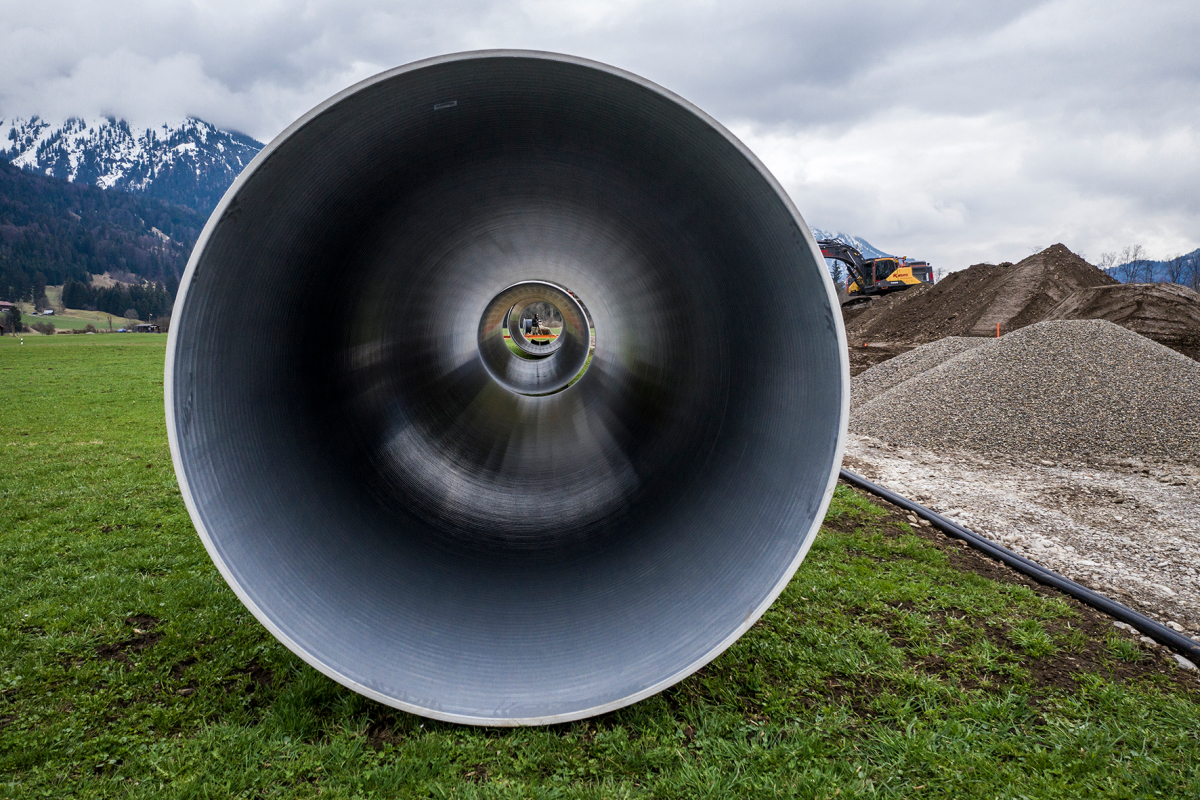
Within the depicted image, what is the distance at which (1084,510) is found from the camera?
18.9 ft

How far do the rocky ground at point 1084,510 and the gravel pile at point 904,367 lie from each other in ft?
13.6

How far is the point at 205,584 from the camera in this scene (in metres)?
3.91

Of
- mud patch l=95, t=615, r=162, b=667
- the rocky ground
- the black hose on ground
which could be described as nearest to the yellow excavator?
the rocky ground

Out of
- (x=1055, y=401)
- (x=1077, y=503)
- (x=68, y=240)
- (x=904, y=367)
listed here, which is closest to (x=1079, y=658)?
(x=1077, y=503)

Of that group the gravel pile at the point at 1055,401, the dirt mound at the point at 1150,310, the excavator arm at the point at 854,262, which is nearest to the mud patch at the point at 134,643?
the gravel pile at the point at 1055,401

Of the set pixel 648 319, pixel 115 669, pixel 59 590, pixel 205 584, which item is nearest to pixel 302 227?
pixel 648 319

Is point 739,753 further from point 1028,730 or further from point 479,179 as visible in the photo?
point 479,179

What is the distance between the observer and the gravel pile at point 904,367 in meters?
12.4

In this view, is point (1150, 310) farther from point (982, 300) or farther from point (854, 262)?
point (854, 262)

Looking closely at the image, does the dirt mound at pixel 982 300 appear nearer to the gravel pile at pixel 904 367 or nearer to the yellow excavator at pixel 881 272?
the yellow excavator at pixel 881 272

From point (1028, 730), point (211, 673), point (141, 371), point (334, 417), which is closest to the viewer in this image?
point (1028, 730)

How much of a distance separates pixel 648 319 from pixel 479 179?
1.22 metres

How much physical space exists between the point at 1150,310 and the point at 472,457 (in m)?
21.0

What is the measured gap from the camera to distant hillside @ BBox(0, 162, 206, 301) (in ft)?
407
